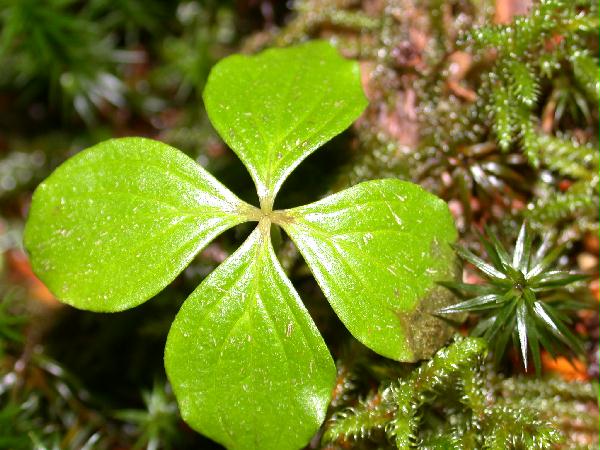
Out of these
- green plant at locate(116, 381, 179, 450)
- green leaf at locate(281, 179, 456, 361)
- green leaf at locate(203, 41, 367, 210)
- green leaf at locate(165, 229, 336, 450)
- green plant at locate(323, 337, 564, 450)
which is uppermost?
green leaf at locate(203, 41, 367, 210)

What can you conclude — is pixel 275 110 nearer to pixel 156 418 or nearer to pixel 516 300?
pixel 516 300

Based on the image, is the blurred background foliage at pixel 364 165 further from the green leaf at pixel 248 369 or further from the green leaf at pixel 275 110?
the green leaf at pixel 275 110

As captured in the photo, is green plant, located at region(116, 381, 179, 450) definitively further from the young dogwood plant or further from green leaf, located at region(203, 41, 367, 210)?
green leaf, located at region(203, 41, 367, 210)

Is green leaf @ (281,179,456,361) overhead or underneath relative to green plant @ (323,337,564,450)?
overhead

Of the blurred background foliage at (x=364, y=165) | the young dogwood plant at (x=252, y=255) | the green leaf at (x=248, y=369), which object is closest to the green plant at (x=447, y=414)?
the blurred background foliage at (x=364, y=165)

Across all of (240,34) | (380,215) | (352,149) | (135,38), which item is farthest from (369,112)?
(135,38)

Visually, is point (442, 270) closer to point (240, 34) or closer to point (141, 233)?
point (141, 233)

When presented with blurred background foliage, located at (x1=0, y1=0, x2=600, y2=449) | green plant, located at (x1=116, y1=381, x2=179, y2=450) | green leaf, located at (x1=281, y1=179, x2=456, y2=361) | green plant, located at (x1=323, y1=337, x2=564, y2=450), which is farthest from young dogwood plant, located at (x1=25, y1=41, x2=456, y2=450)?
green plant, located at (x1=116, y1=381, x2=179, y2=450)
